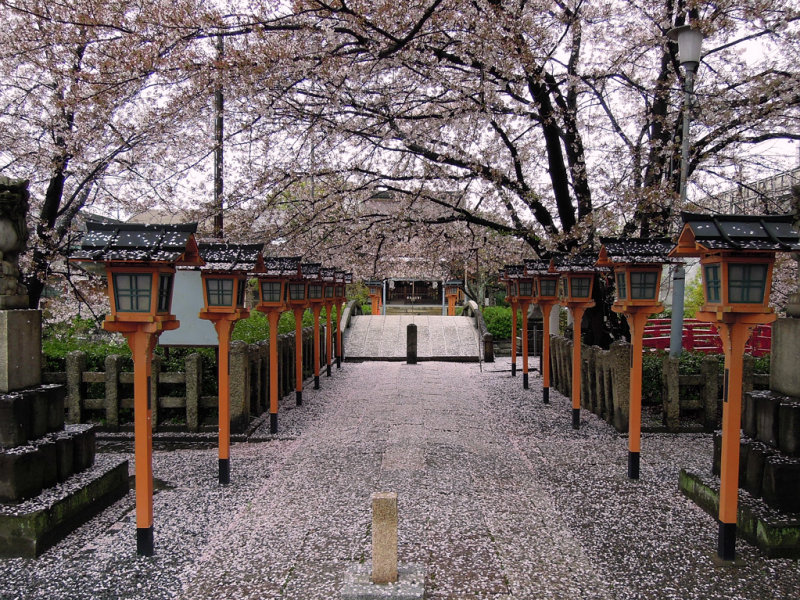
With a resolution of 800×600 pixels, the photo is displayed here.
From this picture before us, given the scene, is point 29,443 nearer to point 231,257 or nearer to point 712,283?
point 231,257

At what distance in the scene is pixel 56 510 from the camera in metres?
4.33

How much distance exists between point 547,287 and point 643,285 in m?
4.79

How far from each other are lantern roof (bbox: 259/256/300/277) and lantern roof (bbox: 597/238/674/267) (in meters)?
4.66

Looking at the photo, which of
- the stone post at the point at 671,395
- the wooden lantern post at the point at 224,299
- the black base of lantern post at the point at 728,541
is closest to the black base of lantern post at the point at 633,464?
the black base of lantern post at the point at 728,541

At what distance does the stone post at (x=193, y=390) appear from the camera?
7418 mm

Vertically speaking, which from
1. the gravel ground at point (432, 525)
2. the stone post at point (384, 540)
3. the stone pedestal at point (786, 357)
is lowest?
the gravel ground at point (432, 525)

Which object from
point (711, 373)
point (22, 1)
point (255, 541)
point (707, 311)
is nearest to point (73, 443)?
point (255, 541)

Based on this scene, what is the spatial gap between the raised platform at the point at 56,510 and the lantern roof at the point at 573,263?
20.8 feet

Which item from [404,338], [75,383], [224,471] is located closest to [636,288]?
[224,471]

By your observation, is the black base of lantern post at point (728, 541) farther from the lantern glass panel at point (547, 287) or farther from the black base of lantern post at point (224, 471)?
the lantern glass panel at point (547, 287)

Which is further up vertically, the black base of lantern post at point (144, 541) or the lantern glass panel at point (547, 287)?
the lantern glass panel at point (547, 287)

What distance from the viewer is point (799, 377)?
4492mm

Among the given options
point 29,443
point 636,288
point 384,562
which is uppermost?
point 636,288

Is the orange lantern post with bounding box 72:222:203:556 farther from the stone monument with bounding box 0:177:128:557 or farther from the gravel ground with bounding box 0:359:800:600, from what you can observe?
the stone monument with bounding box 0:177:128:557
